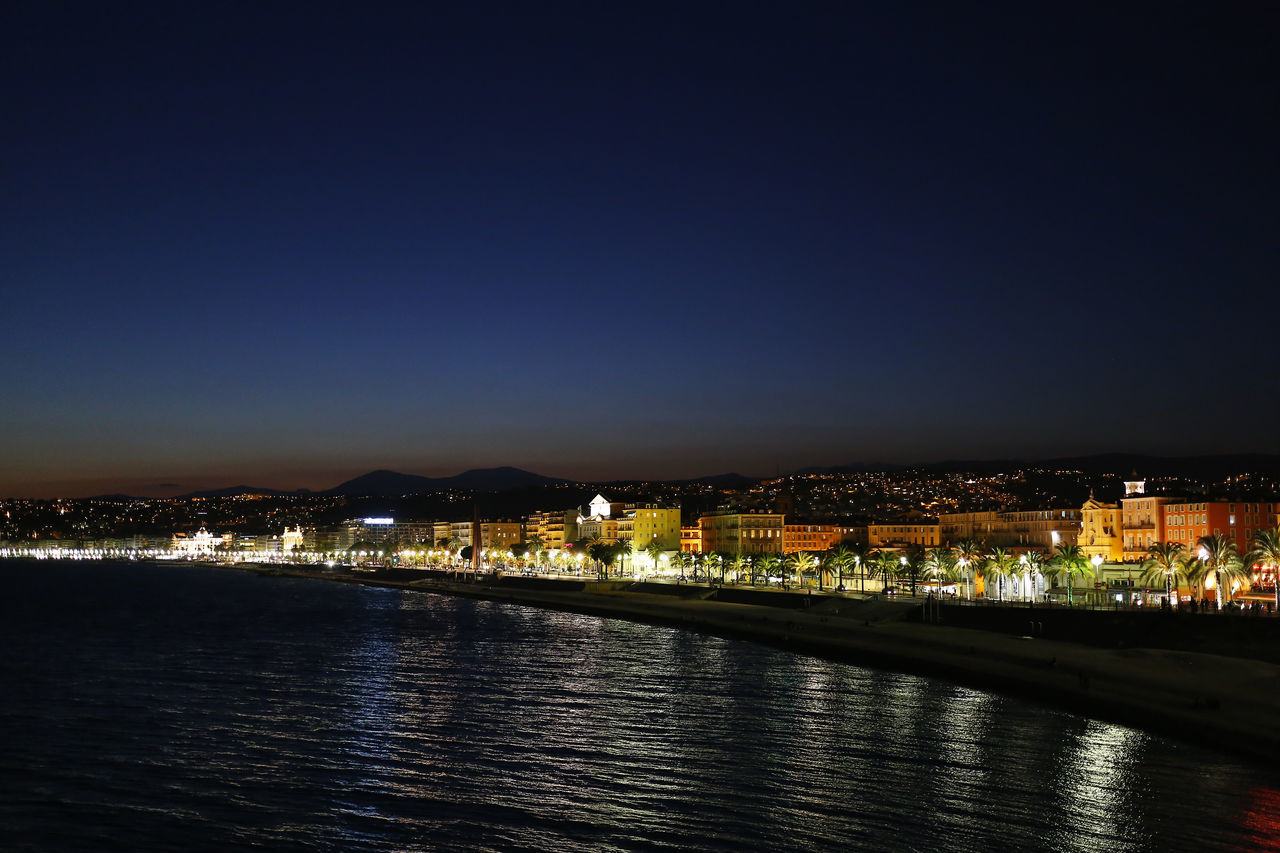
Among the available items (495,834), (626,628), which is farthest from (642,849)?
(626,628)

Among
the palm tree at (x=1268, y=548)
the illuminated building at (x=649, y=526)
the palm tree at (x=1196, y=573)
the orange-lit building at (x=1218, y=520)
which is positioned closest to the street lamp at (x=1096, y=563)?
the orange-lit building at (x=1218, y=520)

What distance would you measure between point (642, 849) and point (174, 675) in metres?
34.3

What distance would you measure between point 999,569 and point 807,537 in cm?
7842

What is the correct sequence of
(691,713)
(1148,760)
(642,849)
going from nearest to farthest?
1. (642,849)
2. (1148,760)
3. (691,713)

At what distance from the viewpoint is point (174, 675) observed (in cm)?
4831

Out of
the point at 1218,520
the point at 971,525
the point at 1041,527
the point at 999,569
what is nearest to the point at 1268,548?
the point at 999,569

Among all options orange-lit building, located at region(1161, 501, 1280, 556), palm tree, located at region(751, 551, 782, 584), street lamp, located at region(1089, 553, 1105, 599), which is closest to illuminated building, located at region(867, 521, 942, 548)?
palm tree, located at region(751, 551, 782, 584)

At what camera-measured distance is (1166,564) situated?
2317 inches

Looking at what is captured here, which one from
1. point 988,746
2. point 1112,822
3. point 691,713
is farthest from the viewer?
point 691,713

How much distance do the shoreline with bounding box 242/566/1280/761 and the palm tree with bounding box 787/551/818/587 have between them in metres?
27.1

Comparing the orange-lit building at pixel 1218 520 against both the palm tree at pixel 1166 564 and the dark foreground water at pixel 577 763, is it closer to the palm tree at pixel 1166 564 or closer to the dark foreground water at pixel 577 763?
the palm tree at pixel 1166 564

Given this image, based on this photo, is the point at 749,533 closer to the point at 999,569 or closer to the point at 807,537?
the point at 807,537

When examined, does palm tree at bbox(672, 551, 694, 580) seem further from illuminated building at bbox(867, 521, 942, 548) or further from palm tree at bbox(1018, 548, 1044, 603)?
palm tree at bbox(1018, 548, 1044, 603)

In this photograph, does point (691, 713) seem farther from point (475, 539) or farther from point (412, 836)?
point (475, 539)
